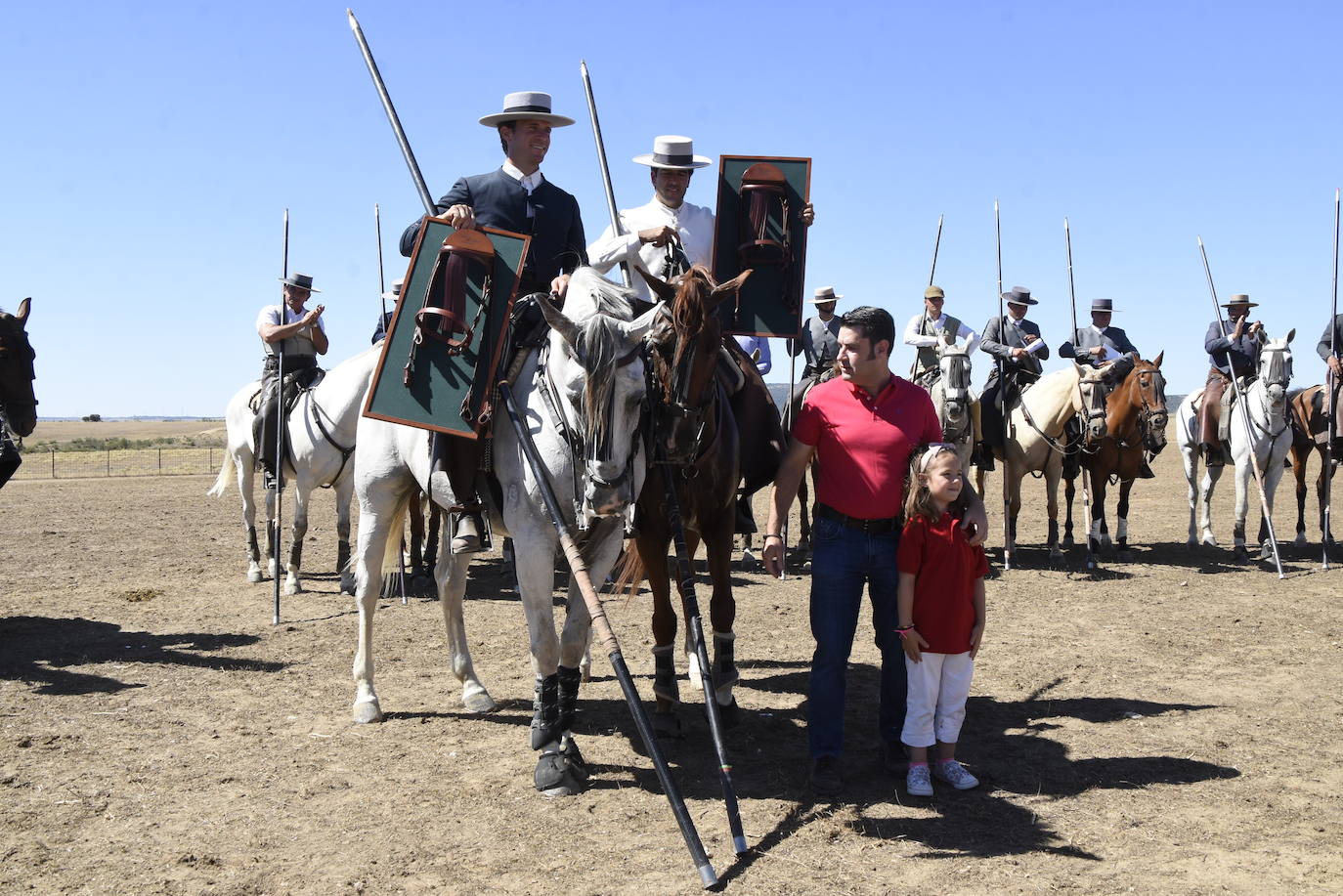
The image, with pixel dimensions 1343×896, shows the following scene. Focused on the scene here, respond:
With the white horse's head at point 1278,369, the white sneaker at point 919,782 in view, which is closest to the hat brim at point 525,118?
the white sneaker at point 919,782

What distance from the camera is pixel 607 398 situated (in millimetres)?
4469

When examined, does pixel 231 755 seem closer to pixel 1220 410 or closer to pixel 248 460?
pixel 248 460

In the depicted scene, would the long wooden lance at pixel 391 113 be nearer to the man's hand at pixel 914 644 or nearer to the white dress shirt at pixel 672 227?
the white dress shirt at pixel 672 227

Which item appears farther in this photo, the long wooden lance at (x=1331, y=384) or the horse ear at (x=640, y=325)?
the long wooden lance at (x=1331, y=384)

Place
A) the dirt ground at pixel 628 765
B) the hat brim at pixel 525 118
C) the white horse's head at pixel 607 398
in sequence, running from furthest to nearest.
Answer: the hat brim at pixel 525 118, the white horse's head at pixel 607 398, the dirt ground at pixel 628 765

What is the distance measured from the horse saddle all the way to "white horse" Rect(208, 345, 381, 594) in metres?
3.85

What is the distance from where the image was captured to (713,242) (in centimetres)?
668

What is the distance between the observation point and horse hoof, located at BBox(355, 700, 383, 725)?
6.32m

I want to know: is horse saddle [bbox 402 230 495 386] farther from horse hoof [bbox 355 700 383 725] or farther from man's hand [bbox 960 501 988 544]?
man's hand [bbox 960 501 988 544]

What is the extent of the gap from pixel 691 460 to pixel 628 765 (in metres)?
1.74

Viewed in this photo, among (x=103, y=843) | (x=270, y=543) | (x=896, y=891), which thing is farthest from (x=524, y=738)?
(x=270, y=543)

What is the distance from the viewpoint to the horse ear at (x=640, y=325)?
15.0ft

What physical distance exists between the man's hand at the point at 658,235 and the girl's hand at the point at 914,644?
8.33ft

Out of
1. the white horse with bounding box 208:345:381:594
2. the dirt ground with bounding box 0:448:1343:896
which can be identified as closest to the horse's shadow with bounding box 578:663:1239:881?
the dirt ground with bounding box 0:448:1343:896
